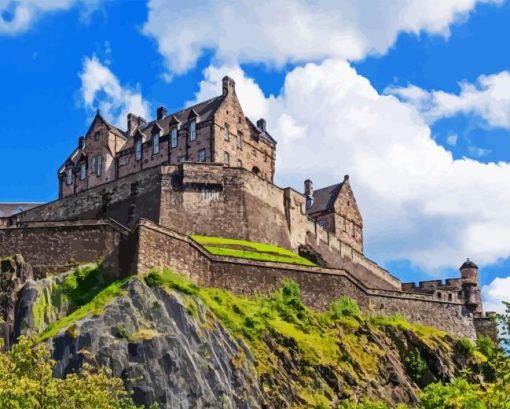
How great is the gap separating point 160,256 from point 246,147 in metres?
Result: 29.1

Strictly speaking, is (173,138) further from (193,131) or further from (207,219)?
(207,219)

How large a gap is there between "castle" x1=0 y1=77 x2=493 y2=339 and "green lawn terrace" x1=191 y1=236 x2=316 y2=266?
119 centimetres

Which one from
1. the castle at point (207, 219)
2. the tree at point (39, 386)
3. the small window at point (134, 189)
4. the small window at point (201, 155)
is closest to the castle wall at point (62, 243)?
the castle at point (207, 219)

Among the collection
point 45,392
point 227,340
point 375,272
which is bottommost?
point 45,392

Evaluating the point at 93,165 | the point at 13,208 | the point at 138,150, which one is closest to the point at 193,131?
the point at 138,150

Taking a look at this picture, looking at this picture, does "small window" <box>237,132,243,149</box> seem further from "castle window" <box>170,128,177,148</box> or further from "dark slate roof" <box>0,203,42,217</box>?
"dark slate roof" <box>0,203,42,217</box>

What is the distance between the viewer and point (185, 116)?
7962cm

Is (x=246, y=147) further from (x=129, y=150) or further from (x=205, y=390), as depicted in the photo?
(x=205, y=390)

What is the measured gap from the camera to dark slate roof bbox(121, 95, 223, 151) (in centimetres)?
7719

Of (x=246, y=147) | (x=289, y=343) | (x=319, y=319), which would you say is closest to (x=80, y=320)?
(x=289, y=343)

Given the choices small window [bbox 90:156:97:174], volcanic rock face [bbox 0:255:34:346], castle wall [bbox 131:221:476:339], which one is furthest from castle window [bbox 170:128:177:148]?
volcanic rock face [bbox 0:255:34:346]

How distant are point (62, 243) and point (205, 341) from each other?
11693 mm

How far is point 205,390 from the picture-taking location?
4434cm

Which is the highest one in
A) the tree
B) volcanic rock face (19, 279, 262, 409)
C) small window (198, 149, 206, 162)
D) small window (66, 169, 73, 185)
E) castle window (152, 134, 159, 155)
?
castle window (152, 134, 159, 155)
